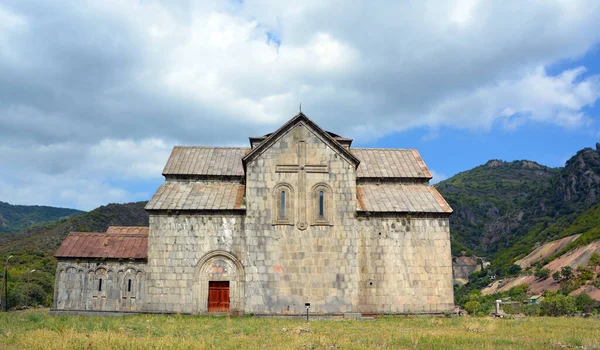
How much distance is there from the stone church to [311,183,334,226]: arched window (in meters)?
0.05

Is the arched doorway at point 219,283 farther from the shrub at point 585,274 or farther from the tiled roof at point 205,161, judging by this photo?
the shrub at point 585,274

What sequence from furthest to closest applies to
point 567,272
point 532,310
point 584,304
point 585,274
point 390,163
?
point 567,272
point 585,274
point 584,304
point 532,310
point 390,163

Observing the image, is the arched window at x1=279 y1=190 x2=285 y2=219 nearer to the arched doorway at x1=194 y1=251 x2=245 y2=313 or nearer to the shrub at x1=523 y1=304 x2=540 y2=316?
the arched doorway at x1=194 y1=251 x2=245 y2=313

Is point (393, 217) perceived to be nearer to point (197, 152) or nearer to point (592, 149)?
point (197, 152)

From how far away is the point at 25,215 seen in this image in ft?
540

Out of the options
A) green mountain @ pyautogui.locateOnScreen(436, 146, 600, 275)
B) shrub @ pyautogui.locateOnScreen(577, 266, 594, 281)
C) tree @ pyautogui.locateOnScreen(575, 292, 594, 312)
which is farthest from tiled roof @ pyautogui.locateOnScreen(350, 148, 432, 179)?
green mountain @ pyautogui.locateOnScreen(436, 146, 600, 275)

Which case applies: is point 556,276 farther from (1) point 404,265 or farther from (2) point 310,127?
(2) point 310,127

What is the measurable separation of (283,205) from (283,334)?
8049 millimetres

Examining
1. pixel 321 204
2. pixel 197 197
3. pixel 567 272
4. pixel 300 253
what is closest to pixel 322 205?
pixel 321 204

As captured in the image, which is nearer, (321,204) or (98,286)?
(98,286)

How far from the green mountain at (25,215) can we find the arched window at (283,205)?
478 feet

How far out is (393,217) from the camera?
22.0 meters

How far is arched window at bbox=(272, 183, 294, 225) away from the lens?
21453 mm

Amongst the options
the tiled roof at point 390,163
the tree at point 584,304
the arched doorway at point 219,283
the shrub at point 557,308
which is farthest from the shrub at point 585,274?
the arched doorway at point 219,283
